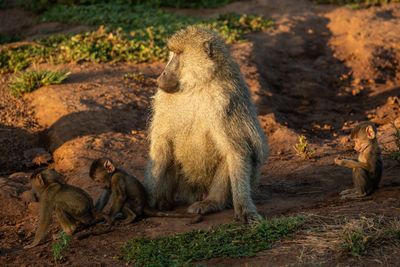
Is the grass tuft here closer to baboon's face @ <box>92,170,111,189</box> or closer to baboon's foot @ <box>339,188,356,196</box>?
baboon's foot @ <box>339,188,356,196</box>

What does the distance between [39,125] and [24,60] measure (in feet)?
8.14

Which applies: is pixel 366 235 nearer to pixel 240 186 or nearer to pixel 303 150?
pixel 240 186

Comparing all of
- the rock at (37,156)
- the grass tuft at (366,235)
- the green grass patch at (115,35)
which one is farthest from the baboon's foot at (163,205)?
the green grass patch at (115,35)

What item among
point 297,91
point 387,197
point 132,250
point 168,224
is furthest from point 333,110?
point 132,250

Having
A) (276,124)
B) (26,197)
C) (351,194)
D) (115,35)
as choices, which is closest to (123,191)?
(26,197)

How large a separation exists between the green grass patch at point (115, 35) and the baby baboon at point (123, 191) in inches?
180

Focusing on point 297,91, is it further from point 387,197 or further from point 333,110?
point 387,197

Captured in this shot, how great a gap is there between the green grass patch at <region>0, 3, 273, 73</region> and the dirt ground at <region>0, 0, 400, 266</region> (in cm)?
31

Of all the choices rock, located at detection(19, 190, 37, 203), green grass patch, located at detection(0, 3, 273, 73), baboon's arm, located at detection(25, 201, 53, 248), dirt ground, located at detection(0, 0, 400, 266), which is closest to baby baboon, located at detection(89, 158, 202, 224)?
dirt ground, located at detection(0, 0, 400, 266)

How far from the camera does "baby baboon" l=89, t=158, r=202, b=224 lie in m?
4.57

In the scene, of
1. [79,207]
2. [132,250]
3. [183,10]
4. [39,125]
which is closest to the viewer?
[132,250]

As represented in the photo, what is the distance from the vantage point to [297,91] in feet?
32.1

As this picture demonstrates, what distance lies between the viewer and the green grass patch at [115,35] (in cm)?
941

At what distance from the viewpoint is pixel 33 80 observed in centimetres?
816
